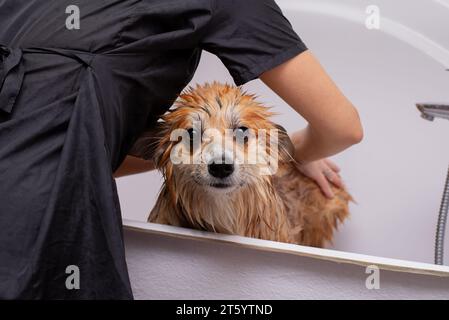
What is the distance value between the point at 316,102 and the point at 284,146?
0.23 m

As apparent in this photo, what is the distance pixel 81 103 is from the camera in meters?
0.98

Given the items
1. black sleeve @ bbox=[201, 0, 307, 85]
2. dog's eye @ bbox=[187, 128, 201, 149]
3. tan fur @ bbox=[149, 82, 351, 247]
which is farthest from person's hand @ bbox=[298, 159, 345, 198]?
black sleeve @ bbox=[201, 0, 307, 85]

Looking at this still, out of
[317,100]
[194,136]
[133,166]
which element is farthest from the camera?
[133,166]

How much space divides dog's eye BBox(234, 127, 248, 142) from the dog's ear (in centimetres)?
10

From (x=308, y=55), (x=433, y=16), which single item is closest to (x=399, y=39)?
(x=433, y=16)

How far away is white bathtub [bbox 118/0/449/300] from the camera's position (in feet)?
6.10

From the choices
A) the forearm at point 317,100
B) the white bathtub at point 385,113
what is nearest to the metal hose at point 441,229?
the white bathtub at point 385,113

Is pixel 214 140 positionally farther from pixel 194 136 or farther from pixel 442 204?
pixel 442 204

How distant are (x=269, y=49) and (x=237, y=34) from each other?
0.06m

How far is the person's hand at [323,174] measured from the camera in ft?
5.30

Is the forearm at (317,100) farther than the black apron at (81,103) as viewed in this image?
Yes

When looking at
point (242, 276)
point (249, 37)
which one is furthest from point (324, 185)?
point (249, 37)

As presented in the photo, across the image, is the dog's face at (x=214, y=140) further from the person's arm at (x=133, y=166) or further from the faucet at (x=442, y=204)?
the faucet at (x=442, y=204)

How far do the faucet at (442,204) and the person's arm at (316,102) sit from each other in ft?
1.71
